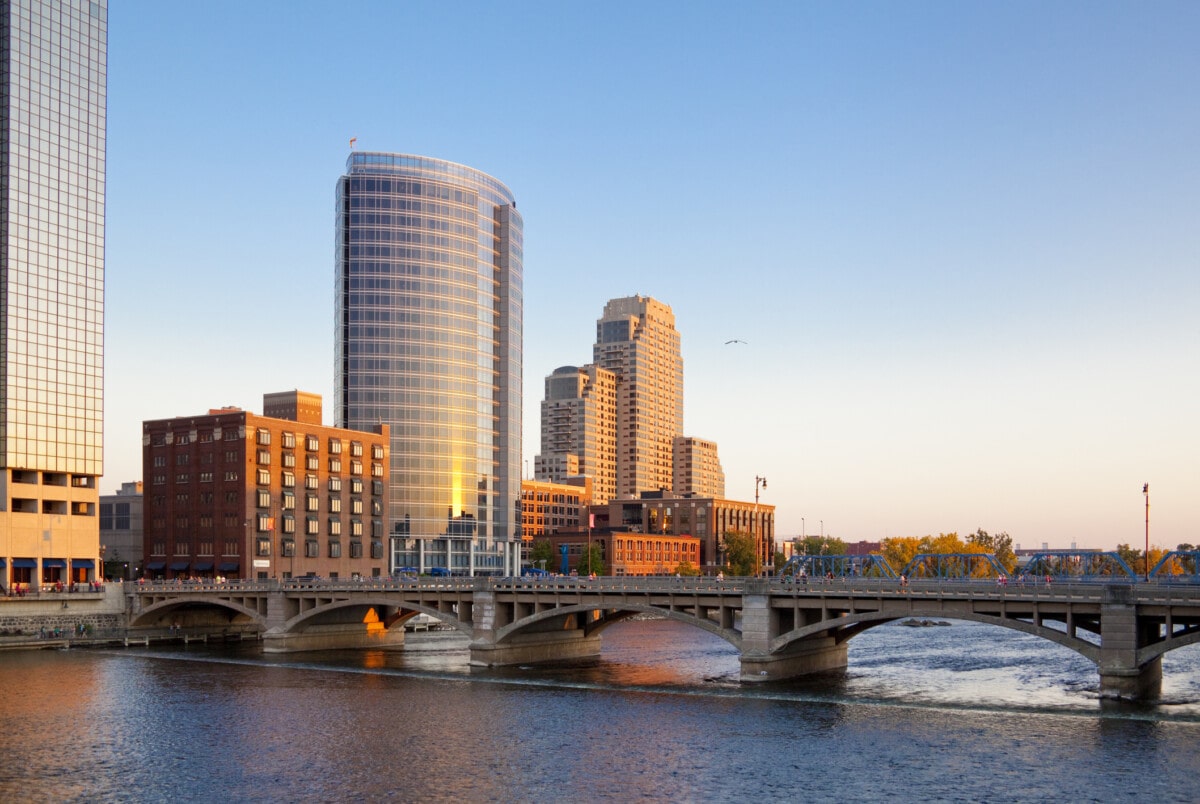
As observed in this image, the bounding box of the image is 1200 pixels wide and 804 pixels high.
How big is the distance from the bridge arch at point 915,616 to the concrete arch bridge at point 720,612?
0.14m

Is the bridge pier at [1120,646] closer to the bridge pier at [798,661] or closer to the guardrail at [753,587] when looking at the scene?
the guardrail at [753,587]

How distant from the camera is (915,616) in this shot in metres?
89.9

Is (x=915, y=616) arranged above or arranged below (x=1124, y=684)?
above

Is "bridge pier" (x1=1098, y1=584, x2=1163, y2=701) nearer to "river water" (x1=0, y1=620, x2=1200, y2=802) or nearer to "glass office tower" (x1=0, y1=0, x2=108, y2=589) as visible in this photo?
"river water" (x1=0, y1=620, x2=1200, y2=802)

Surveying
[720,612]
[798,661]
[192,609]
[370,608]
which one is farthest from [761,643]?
[192,609]

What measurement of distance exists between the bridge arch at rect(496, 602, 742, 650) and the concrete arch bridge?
0.17m

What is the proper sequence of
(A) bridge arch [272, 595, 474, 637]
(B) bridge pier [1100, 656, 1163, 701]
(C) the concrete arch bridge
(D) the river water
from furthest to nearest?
(A) bridge arch [272, 595, 474, 637], (C) the concrete arch bridge, (B) bridge pier [1100, 656, 1163, 701], (D) the river water

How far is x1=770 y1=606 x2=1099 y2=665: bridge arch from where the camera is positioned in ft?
277

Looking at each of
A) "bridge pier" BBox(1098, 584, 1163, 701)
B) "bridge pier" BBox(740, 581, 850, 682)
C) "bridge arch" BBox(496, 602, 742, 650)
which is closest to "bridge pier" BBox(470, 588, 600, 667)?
"bridge arch" BBox(496, 602, 742, 650)

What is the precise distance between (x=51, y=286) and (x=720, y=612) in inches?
4113

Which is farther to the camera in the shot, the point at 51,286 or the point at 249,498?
the point at 249,498

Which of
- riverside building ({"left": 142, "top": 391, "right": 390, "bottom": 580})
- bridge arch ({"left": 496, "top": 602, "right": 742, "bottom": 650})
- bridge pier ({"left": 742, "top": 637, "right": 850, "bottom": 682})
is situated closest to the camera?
bridge pier ({"left": 742, "top": 637, "right": 850, "bottom": 682})

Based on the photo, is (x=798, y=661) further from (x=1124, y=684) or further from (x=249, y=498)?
(x=249, y=498)

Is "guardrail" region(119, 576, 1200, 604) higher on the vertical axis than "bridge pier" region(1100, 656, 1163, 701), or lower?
higher
